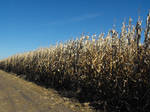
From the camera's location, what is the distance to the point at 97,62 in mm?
5312

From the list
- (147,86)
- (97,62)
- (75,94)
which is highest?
(97,62)

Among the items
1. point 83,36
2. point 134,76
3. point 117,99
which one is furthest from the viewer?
point 83,36

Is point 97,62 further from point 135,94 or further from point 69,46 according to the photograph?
point 69,46

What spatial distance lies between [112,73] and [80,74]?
1.60 meters

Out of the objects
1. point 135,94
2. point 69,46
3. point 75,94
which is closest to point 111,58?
point 135,94

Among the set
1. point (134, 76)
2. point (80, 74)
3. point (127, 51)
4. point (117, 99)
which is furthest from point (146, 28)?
point (80, 74)

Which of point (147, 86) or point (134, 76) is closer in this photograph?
point (147, 86)

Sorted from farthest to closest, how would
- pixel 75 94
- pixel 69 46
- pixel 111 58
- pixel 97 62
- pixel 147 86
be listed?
pixel 69 46 < pixel 75 94 < pixel 97 62 < pixel 111 58 < pixel 147 86

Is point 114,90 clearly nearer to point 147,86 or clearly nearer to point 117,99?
point 117,99

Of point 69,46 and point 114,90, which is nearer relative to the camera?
point 114,90

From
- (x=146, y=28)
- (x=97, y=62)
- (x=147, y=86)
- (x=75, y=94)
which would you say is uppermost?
(x=146, y=28)

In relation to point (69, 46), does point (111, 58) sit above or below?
below

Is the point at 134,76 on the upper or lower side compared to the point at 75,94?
upper

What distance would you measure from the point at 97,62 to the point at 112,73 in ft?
2.44
